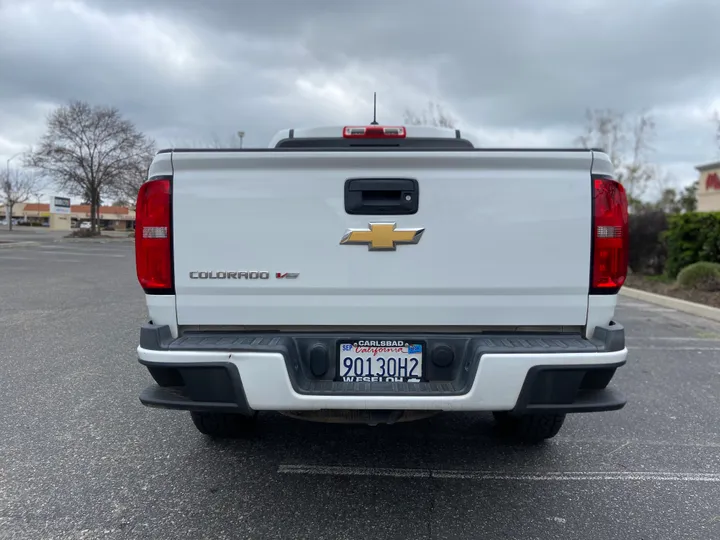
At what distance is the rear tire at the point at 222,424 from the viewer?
3.21 m

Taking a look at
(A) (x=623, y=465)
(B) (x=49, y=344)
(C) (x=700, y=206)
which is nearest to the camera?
(A) (x=623, y=465)

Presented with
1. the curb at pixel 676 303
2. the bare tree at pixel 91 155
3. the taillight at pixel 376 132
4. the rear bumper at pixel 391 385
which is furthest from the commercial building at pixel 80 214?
the rear bumper at pixel 391 385

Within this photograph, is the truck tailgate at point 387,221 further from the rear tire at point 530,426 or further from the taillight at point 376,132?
the taillight at point 376,132

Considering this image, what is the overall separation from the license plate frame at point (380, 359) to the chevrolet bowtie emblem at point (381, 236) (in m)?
0.47

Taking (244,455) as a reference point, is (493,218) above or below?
above

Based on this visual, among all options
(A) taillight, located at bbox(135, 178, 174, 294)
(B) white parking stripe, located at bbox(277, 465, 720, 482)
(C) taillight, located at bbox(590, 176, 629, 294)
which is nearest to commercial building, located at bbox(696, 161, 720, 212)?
(B) white parking stripe, located at bbox(277, 465, 720, 482)

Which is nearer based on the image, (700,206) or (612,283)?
(612,283)

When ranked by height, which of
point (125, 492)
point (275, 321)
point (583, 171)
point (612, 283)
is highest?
point (583, 171)

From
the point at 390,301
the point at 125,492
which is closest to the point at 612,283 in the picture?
the point at 390,301

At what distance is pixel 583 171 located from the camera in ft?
7.93

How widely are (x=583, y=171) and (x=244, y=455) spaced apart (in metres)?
2.60

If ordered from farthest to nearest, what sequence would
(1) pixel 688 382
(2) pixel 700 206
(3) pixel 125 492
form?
(2) pixel 700 206
(1) pixel 688 382
(3) pixel 125 492

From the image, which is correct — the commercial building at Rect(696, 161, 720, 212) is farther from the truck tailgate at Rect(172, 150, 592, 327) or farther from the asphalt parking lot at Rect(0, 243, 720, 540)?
the truck tailgate at Rect(172, 150, 592, 327)

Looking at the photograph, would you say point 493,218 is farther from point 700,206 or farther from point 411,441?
point 700,206
